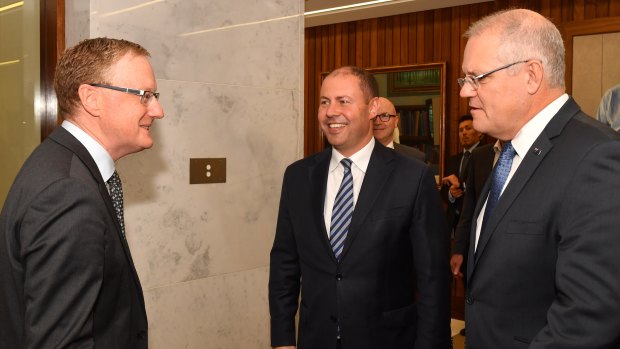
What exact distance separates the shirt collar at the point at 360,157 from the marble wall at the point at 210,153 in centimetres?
85

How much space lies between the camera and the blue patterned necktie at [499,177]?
1725 millimetres

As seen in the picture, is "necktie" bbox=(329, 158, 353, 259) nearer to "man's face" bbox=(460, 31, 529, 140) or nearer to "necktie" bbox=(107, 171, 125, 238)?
"man's face" bbox=(460, 31, 529, 140)

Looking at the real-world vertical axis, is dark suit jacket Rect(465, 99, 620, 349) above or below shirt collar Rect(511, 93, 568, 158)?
below

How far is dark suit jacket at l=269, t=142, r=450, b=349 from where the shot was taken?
7.18ft

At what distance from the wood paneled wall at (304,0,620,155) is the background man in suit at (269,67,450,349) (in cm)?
432

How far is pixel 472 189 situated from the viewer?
3.71 m

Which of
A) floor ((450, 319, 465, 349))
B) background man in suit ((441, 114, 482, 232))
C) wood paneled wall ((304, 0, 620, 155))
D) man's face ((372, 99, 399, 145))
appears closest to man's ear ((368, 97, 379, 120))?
man's face ((372, 99, 399, 145))

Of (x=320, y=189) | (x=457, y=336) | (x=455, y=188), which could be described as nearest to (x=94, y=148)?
(x=320, y=189)

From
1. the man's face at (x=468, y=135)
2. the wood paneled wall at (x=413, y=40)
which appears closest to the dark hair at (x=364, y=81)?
the man's face at (x=468, y=135)

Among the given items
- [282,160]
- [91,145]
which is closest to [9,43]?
[91,145]

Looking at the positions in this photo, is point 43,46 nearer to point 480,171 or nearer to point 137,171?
point 137,171

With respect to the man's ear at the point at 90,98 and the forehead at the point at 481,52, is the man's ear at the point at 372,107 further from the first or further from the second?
the man's ear at the point at 90,98

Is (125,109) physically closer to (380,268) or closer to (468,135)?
(380,268)

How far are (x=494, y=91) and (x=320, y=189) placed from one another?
893 mm
